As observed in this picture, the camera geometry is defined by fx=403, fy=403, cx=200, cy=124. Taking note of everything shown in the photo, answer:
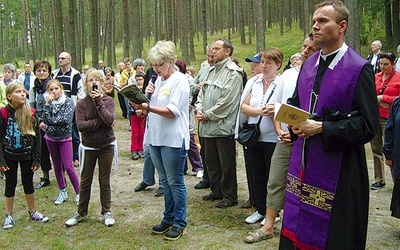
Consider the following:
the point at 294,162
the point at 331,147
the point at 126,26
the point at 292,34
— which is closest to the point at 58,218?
the point at 294,162

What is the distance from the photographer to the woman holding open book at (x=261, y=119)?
4.64 meters

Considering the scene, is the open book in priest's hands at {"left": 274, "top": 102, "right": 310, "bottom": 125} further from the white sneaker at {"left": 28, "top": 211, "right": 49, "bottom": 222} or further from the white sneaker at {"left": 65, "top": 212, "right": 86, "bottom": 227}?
the white sneaker at {"left": 28, "top": 211, "right": 49, "bottom": 222}

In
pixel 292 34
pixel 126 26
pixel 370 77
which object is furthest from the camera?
pixel 292 34

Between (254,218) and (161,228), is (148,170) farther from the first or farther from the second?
(254,218)

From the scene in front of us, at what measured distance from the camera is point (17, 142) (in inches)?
198

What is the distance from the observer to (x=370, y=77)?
2738mm

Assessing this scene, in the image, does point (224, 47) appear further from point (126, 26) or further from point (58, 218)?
point (126, 26)

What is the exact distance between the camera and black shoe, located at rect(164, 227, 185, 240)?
4.57 m

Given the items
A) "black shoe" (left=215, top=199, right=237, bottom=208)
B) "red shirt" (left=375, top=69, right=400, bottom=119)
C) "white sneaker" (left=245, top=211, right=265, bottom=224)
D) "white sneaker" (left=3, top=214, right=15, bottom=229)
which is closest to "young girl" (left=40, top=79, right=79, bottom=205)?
"white sneaker" (left=3, top=214, right=15, bottom=229)

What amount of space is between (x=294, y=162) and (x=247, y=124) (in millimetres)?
1738

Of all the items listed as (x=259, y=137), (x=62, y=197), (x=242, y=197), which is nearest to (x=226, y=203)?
(x=242, y=197)

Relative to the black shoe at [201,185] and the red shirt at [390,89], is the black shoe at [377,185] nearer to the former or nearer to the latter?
the red shirt at [390,89]

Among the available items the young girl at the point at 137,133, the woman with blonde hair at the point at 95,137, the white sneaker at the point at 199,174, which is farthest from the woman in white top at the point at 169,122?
the young girl at the point at 137,133

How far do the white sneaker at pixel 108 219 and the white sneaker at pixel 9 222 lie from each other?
1.18m
